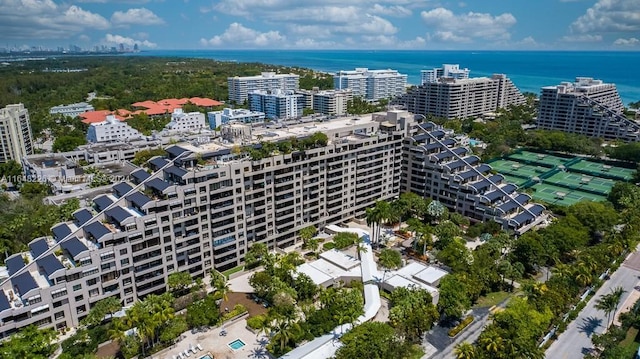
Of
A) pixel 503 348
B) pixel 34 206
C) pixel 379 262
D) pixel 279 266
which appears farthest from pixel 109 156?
pixel 503 348

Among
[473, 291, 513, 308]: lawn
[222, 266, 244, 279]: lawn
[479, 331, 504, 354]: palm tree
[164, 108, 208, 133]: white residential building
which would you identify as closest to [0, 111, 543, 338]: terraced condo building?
[222, 266, 244, 279]: lawn

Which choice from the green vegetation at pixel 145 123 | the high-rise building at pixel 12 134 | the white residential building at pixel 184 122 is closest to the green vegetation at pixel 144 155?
the high-rise building at pixel 12 134

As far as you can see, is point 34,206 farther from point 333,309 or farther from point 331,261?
point 333,309

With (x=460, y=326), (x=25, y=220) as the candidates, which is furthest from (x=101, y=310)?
(x=460, y=326)

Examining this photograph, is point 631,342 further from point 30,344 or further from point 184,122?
point 184,122

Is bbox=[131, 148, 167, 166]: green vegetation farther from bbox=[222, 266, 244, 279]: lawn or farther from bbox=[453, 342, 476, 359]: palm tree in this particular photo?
bbox=[453, 342, 476, 359]: palm tree

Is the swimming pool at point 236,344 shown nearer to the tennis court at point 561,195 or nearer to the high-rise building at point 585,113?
the tennis court at point 561,195
